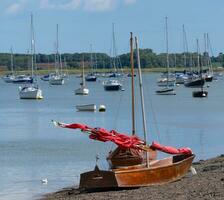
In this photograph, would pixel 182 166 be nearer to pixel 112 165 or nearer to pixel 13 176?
pixel 112 165

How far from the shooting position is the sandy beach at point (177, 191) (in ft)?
65.6

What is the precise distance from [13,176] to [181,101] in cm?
6841

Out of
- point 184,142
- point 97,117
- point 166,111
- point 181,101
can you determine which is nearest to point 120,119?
point 97,117

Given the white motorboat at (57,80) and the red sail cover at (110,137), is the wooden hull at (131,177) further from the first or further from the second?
the white motorboat at (57,80)

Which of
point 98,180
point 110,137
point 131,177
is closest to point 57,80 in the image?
point 110,137

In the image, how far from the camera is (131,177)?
23281 mm

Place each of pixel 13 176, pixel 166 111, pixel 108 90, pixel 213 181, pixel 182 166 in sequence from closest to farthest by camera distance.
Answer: pixel 213 181 → pixel 182 166 → pixel 13 176 → pixel 166 111 → pixel 108 90

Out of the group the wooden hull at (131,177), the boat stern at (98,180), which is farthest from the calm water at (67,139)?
the wooden hull at (131,177)

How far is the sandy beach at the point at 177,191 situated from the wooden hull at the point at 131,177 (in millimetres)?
266

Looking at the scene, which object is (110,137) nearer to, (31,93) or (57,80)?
(31,93)

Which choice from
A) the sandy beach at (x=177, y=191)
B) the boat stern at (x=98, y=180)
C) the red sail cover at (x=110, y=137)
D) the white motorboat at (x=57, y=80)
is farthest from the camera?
the white motorboat at (x=57, y=80)

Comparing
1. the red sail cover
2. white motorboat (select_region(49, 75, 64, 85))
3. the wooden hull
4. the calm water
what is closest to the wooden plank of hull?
the wooden hull

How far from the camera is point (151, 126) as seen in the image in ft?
195

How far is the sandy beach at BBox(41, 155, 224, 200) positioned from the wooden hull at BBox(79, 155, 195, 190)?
0.27m
